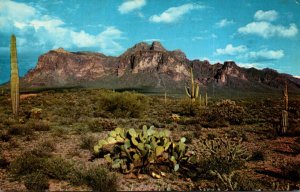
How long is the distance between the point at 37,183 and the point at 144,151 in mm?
2196

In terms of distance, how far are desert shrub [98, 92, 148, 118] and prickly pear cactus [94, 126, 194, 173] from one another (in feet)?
35.7

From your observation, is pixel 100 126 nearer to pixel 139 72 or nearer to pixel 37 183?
pixel 37 183

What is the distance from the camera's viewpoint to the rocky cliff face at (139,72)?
2921 inches

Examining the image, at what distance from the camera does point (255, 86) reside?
75188 mm

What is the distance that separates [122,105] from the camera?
20000 mm

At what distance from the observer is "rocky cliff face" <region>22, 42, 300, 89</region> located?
74188 millimetres

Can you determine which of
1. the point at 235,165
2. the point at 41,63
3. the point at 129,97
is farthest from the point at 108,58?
the point at 235,165

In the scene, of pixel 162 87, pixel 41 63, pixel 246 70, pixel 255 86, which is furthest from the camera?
pixel 41 63

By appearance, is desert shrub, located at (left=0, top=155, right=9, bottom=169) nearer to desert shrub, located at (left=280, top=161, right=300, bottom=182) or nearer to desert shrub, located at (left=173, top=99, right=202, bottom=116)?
desert shrub, located at (left=280, top=161, right=300, bottom=182)

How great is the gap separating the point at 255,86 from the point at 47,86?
136 feet

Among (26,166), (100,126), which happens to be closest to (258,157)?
(26,166)

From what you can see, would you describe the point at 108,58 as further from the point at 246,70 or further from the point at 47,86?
the point at 246,70

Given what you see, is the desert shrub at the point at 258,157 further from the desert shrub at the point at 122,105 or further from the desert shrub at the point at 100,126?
the desert shrub at the point at 122,105

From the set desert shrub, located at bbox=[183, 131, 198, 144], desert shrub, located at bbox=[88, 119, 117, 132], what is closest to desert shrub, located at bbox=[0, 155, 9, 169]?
desert shrub, located at bbox=[88, 119, 117, 132]
